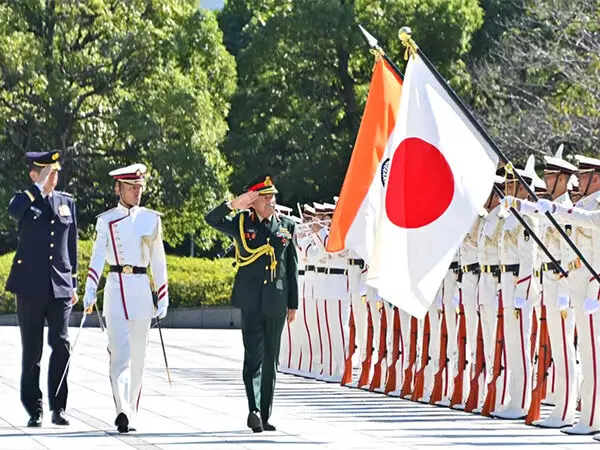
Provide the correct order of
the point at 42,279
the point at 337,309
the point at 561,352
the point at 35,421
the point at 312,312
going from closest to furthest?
the point at 35,421, the point at 42,279, the point at 561,352, the point at 337,309, the point at 312,312

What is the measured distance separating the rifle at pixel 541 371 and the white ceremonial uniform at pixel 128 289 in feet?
9.80

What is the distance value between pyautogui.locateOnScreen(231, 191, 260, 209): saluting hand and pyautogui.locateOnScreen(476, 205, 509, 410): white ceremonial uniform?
2.44 metres

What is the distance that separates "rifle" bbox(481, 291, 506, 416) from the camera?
1302cm

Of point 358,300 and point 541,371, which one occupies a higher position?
point 358,300

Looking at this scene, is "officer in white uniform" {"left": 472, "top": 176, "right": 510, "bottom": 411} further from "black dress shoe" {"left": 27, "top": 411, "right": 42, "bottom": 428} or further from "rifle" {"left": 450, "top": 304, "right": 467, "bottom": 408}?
"black dress shoe" {"left": 27, "top": 411, "right": 42, "bottom": 428}

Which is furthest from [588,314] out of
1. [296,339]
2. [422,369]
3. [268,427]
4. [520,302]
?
[296,339]

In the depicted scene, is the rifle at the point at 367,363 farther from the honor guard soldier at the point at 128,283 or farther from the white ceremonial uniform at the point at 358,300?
the honor guard soldier at the point at 128,283

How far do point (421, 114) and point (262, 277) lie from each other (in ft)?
5.93

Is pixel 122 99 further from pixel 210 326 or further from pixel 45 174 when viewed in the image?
pixel 45 174

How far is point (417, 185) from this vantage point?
421 inches

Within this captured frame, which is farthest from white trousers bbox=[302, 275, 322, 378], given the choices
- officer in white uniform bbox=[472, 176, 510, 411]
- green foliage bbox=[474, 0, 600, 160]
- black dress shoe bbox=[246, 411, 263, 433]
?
green foliage bbox=[474, 0, 600, 160]

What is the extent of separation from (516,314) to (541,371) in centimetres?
63

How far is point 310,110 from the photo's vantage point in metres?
39.0

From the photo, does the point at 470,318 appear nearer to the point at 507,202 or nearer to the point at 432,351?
the point at 432,351
